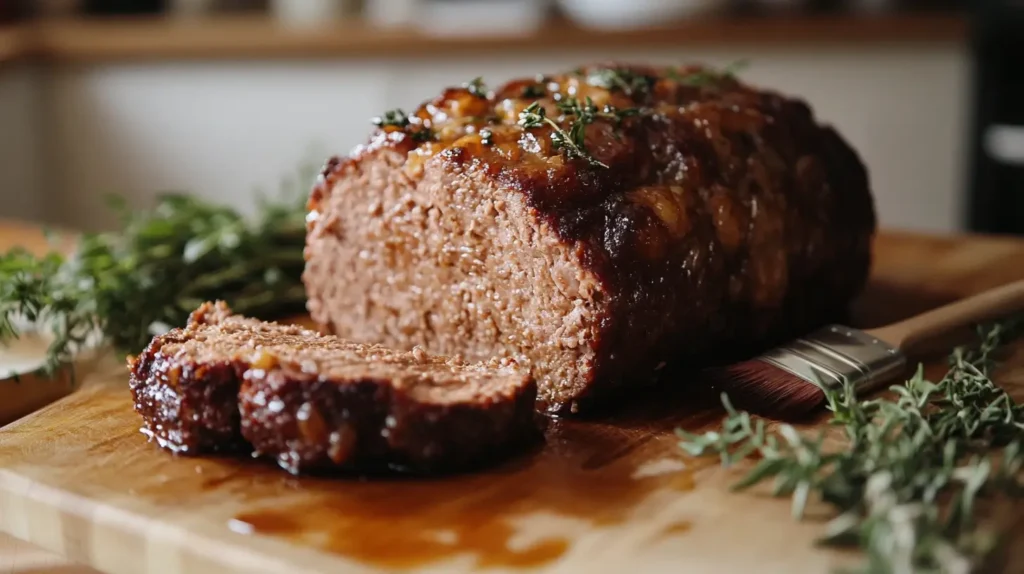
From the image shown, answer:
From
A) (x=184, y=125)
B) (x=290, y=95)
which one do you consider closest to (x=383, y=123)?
(x=290, y=95)

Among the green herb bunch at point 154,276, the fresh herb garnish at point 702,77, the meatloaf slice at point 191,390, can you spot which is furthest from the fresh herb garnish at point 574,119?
the green herb bunch at point 154,276

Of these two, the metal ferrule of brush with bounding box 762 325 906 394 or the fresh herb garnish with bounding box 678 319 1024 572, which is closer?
the fresh herb garnish with bounding box 678 319 1024 572

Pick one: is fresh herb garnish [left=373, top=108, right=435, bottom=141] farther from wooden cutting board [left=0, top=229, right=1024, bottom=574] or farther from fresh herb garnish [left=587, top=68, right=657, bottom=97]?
wooden cutting board [left=0, top=229, right=1024, bottom=574]

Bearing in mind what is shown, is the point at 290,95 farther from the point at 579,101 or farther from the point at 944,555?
the point at 944,555

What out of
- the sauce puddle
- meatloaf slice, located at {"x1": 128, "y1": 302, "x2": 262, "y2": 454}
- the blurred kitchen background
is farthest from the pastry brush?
the blurred kitchen background

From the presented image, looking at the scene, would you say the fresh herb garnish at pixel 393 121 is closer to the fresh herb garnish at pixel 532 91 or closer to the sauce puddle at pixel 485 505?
the fresh herb garnish at pixel 532 91

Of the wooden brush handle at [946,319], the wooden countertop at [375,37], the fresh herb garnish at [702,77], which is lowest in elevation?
the wooden brush handle at [946,319]

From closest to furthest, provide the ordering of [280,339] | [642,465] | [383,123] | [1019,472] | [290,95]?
[1019,472] → [642,465] → [280,339] → [383,123] → [290,95]
